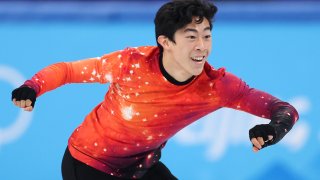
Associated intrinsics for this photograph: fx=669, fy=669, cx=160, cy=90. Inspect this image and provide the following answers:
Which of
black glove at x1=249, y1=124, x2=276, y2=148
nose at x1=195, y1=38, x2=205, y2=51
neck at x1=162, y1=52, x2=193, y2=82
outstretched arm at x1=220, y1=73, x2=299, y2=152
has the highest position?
nose at x1=195, y1=38, x2=205, y2=51

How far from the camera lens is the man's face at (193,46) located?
301 cm

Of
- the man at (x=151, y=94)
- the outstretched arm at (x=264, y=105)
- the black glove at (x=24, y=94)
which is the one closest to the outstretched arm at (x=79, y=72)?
the man at (x=151, y=94)

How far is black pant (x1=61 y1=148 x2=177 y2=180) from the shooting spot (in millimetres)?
3195

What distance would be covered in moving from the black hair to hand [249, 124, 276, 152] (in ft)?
1.99

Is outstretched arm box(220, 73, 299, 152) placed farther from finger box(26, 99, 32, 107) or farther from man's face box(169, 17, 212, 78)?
finger box(26, 99, 32, 107)

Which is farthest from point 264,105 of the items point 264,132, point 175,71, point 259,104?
point 175,71

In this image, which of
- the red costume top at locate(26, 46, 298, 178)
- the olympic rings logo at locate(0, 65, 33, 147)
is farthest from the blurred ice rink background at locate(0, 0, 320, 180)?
the red costume top at locate(26, 46, 298, 178)

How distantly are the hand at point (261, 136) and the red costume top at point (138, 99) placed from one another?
29 cm

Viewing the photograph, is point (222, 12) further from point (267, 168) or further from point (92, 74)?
point (92, 74)

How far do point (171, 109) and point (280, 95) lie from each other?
1583 millimetres

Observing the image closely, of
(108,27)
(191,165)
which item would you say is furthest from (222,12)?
(191,165)

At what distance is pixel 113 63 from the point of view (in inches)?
124

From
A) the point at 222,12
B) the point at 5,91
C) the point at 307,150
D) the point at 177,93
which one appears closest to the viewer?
the point at 177,93

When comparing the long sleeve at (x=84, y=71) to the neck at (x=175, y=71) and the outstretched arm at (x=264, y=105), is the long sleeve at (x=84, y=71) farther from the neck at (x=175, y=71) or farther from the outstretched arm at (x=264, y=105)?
the outstretched arm at (x=264, y=105)
